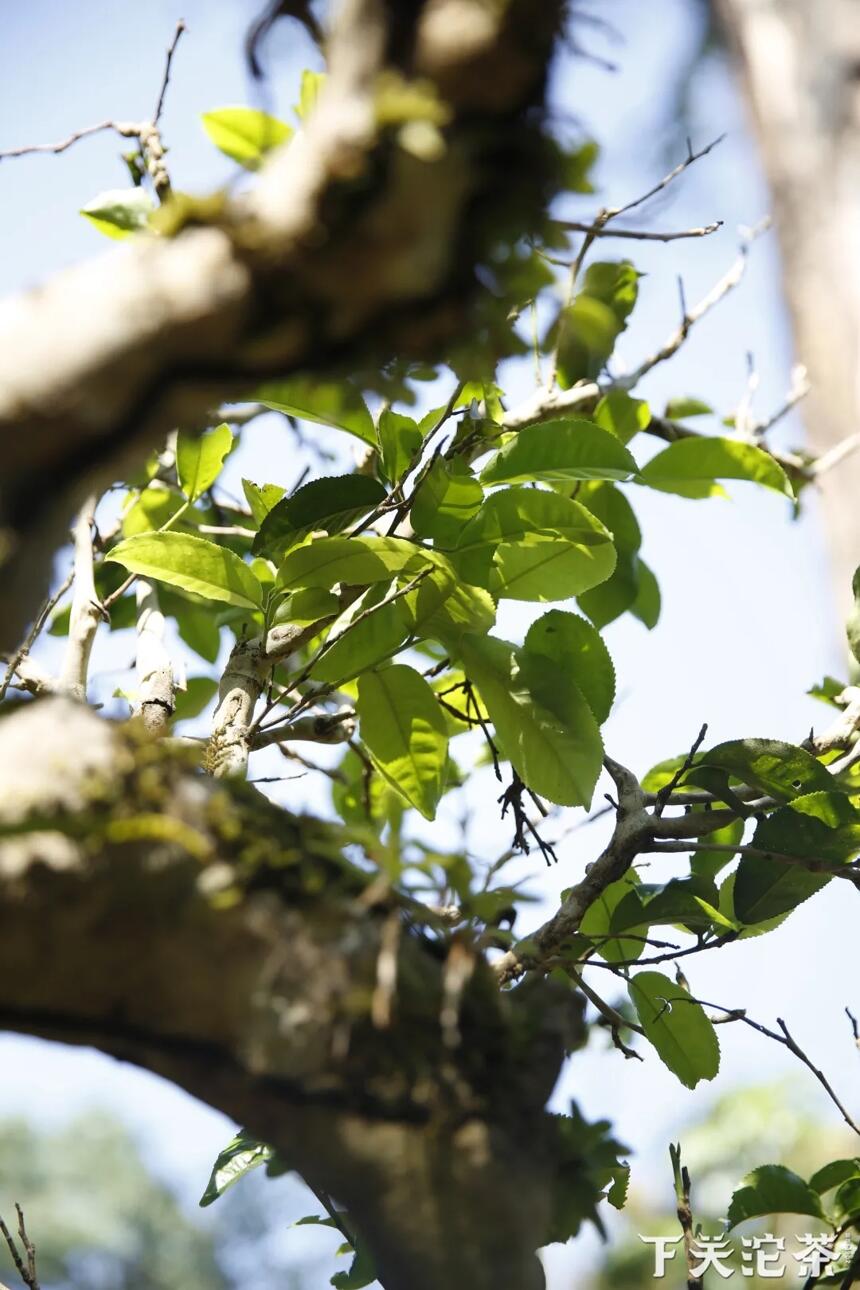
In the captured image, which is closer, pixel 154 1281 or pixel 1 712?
pixel 1 712

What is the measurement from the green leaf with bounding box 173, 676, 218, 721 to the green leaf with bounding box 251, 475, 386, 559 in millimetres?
521

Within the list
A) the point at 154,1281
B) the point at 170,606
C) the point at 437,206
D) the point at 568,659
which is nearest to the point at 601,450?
the point at 568,659

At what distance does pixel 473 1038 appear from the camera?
1.87ft

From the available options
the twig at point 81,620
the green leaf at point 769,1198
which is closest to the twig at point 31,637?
the twig at point 81,620

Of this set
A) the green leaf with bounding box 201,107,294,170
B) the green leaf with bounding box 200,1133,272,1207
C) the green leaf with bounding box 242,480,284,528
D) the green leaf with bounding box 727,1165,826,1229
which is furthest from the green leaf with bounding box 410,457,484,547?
the green leaf with bounding box 727,1165,826,1229

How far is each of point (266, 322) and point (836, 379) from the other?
55 centimetres

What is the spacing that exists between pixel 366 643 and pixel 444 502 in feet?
0.47

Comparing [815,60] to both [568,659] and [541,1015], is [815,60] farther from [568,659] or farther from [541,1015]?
[541,1015]

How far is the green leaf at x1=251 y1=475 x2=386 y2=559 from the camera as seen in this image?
3.18 feet

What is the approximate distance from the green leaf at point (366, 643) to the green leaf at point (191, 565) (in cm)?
9

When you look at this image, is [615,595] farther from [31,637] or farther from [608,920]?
[31,637]

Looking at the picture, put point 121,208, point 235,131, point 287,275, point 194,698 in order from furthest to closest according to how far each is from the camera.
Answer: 1. point 194,698
2. point 121,208
3. point 235,131
4. point 287,275

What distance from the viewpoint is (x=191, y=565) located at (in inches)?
40.2

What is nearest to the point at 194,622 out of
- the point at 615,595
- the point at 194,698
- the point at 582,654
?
the point at 194,698
